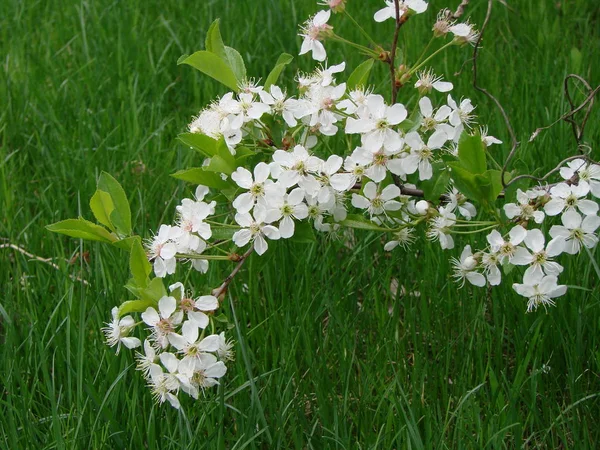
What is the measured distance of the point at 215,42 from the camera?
1534 mm

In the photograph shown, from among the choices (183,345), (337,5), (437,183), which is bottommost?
(183,345)

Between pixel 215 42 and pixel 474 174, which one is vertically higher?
pixel 215 42

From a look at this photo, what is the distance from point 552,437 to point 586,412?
0.30 ft

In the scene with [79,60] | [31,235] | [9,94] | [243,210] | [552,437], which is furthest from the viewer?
[79,60]

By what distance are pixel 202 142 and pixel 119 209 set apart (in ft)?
0.59

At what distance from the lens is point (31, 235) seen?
2.25 meters

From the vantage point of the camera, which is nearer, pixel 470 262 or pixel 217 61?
pixel 470 262

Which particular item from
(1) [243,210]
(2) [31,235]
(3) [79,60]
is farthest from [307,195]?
(3) [79,60]

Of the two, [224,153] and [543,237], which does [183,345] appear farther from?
[543,237]

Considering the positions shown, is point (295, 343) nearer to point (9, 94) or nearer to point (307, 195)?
point (307, 195)

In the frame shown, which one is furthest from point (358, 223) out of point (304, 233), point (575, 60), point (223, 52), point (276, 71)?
point (575, 60)

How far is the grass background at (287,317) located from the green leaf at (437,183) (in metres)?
0.33

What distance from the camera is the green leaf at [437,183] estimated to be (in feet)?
4.77

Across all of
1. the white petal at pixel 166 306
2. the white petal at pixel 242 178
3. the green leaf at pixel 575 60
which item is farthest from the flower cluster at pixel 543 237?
the green leaf at pixel 575 60
